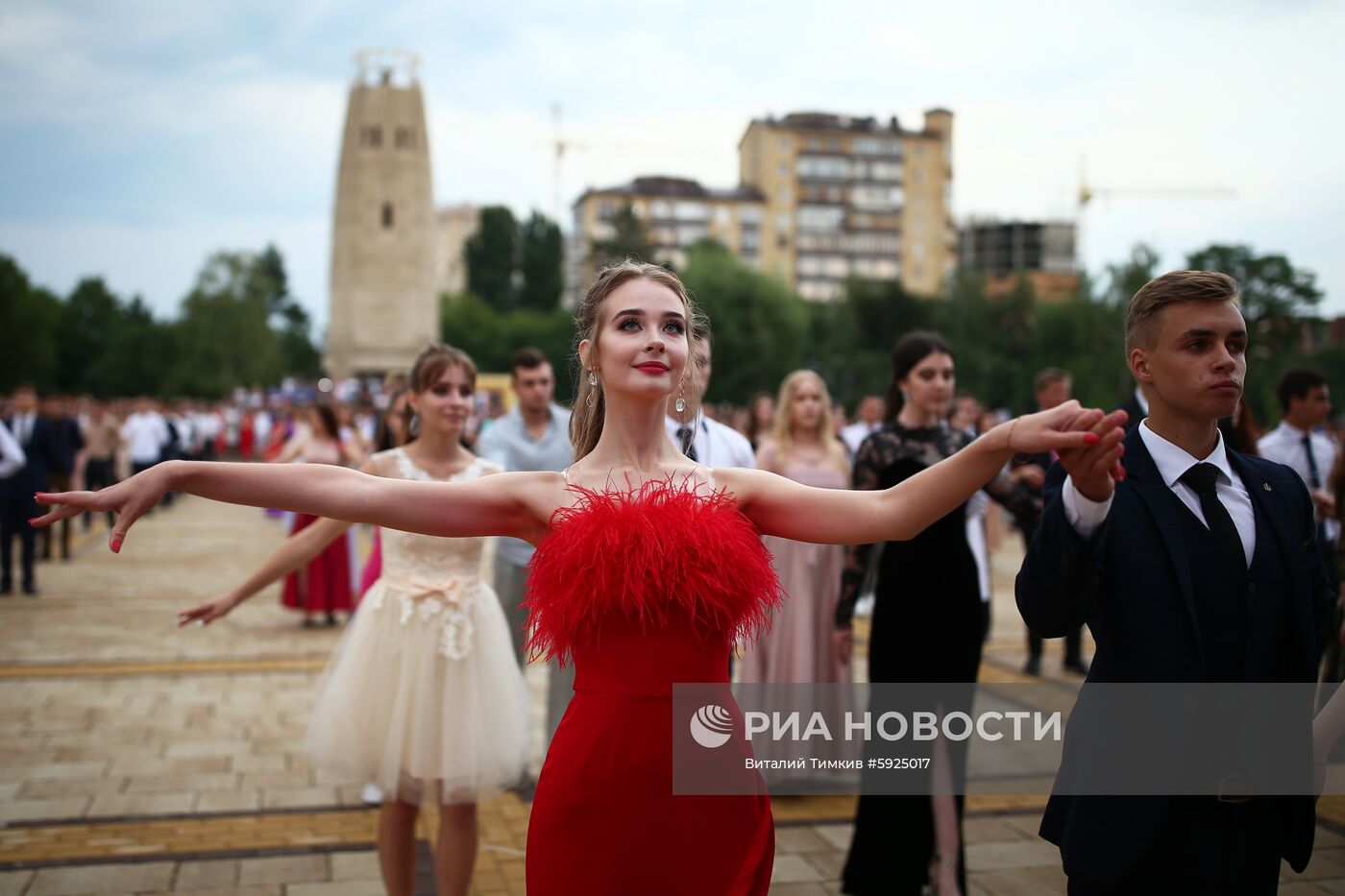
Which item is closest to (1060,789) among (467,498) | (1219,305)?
(1219,305)

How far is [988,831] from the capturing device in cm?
586

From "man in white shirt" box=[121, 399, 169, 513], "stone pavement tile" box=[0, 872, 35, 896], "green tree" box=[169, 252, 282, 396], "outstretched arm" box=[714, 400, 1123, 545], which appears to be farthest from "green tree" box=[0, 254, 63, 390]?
"outstretched arm" box=[714, 400, 1123, 545]

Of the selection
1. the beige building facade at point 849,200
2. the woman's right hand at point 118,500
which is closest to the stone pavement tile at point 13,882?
the woman's right hand at point 118,500

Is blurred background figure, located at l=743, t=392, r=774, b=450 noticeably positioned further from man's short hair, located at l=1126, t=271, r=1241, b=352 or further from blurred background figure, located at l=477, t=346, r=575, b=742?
man's short hair, located at l=1126, t=271, r=1241, b=352

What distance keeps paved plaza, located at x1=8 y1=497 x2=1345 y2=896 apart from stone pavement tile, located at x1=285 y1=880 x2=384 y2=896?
0.01 meters

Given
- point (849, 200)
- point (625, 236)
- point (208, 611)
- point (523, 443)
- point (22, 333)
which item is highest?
point (849, 200)

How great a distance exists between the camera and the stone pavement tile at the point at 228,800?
614 centimetres

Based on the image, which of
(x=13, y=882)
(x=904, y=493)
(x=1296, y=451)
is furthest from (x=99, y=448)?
(x=904, y=493)

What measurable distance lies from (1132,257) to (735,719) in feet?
146

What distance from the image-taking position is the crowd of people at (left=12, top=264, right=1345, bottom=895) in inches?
108

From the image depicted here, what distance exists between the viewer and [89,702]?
8.43m

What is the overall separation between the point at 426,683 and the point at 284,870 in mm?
1379

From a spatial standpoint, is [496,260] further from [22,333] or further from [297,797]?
[297,797]

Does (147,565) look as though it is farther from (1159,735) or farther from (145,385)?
(145,385)
